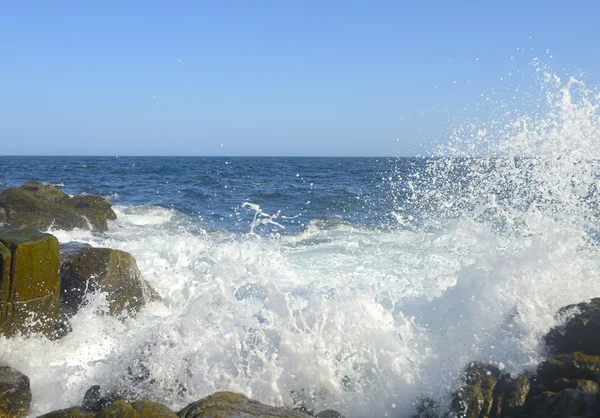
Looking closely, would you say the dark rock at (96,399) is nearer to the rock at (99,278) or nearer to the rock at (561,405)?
the rock at (99,278)

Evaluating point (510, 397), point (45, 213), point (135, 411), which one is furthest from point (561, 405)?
point (45, 213)

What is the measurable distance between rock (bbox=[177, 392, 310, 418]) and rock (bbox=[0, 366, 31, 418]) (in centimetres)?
162

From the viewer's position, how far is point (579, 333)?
15.0 ft

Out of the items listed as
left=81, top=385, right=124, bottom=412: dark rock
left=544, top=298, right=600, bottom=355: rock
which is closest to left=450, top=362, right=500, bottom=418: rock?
left=544, top=298, right=600, bottom=355: rock

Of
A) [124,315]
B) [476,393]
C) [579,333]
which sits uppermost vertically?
[579,333]

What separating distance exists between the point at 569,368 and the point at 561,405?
58 centimetres

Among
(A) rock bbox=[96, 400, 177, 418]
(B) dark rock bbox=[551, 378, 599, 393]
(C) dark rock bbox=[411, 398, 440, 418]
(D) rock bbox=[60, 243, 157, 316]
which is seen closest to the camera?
(A) rock bbox=[96, 400, 177, 418]

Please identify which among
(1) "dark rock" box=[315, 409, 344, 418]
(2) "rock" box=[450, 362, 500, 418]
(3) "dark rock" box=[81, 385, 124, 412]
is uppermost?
(2) "rock" box=[450, 362, 500, 418]

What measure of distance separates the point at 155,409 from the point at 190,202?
53.0 ft

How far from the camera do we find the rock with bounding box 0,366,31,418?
13.0ft

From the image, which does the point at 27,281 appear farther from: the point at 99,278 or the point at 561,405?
the point at 561,405

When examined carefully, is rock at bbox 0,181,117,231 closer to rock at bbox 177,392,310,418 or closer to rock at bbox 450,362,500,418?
rock at bbox 177,392,310,418

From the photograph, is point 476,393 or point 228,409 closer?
point 228,409

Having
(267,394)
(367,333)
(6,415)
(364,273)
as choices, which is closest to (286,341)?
(267,394)
